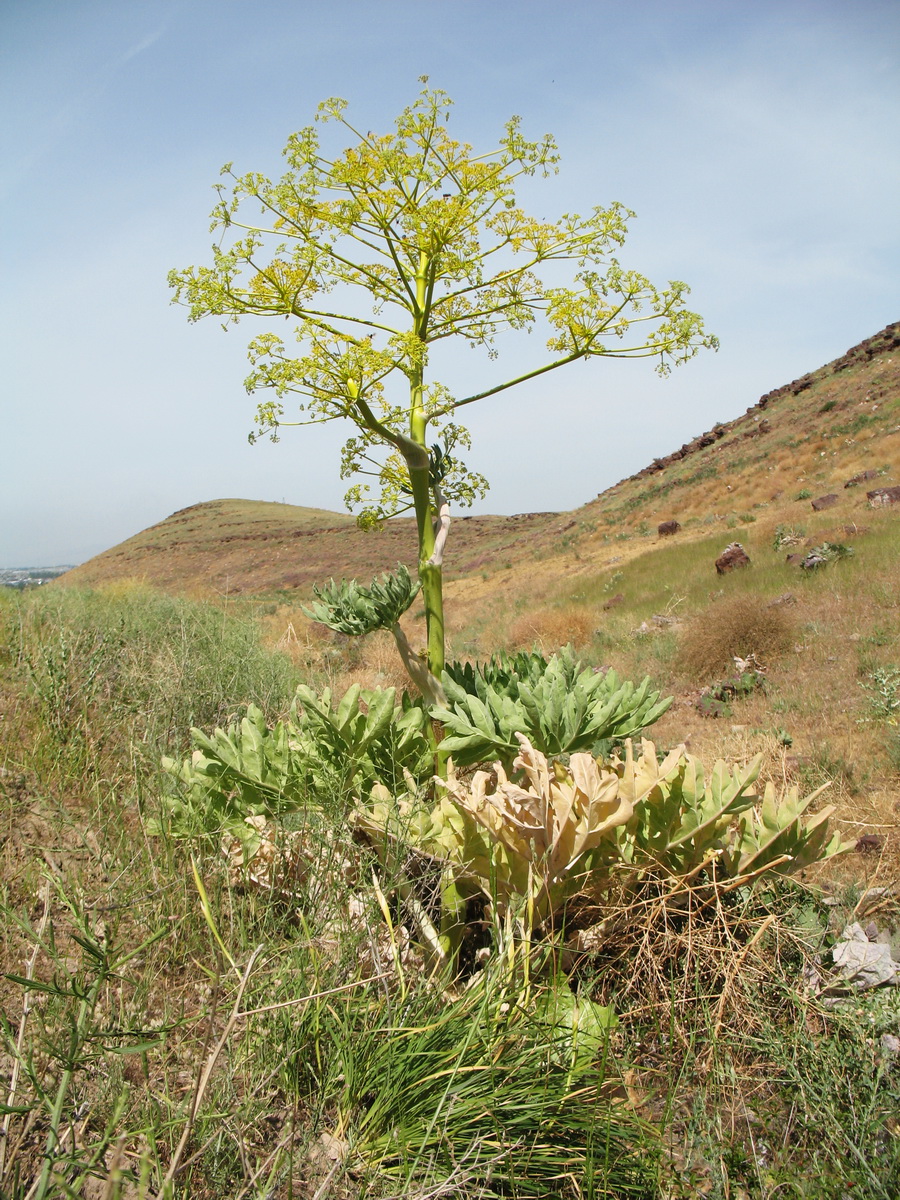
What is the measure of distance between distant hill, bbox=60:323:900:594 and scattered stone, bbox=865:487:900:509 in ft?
1.01

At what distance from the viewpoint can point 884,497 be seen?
1391 cm

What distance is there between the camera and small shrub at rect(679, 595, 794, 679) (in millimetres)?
8039

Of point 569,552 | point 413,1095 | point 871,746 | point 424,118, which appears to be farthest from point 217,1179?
point 569,552

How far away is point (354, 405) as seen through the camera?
2371 millimetres

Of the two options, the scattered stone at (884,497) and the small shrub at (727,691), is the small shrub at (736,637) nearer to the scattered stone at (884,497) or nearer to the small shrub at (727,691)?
the small shrub at (727,691)

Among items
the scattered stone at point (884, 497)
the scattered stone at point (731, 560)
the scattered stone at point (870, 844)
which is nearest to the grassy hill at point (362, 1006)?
the scattered stone at point (870, 844)

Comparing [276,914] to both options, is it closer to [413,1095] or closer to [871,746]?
[413,1095]

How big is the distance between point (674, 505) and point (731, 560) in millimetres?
13347

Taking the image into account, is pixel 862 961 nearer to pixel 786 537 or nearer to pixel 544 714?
pixel 544 714

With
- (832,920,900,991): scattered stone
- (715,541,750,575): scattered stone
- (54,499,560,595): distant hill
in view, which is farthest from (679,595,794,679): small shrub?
(54,499,560,595): distant hill

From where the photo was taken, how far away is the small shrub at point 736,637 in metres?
8.04

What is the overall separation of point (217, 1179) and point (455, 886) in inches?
46.6

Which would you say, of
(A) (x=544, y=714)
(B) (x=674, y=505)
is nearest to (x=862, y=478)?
(B) (x=674, y=505)

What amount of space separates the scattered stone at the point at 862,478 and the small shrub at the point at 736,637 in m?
10.3
